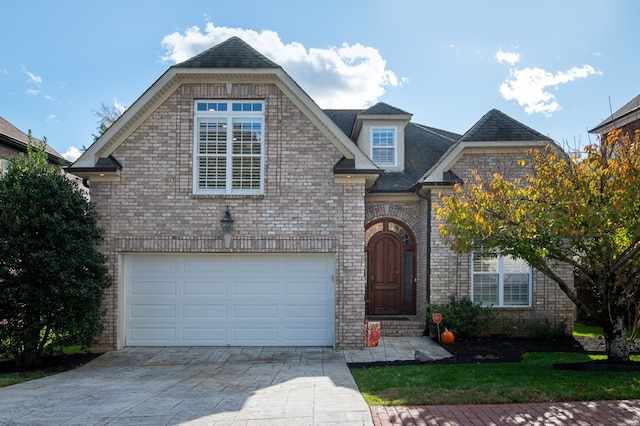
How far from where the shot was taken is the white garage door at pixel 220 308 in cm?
1183

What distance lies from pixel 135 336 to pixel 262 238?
12.4ft

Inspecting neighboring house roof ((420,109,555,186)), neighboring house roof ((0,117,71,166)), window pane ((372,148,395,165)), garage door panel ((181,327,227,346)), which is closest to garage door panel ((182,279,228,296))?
garage door panel ((181,327,227,346))

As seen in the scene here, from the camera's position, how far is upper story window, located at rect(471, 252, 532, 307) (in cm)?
1337

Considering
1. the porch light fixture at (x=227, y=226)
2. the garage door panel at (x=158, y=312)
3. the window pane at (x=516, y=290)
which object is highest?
the porch light fixture at (x=227, y=226)

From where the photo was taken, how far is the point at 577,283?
52.0 ft

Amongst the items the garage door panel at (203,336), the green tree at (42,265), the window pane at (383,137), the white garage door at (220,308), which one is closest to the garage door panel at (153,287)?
the white garage door at (220,308)

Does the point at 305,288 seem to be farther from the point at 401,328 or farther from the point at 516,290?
the point at 516,290

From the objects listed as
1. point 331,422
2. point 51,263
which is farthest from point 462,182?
point 51,263

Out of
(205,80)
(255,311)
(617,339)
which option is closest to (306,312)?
(255,311)

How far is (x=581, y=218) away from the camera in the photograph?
7.64 metres

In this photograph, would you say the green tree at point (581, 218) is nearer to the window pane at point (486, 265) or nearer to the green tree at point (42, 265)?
the window pane at point (486, 265)

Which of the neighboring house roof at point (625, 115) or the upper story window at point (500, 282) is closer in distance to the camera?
the upper story window at point (500, 282)

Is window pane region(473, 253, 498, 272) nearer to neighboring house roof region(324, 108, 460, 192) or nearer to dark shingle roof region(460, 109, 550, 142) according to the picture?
neighboring house roof region(324, 108, 460, 192)

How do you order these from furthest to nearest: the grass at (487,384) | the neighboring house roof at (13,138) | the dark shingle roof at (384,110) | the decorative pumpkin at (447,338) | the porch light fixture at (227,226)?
the neighboring house roof at (13,138) → the dark shingle roof at (384,110) → the decorative pumpkin at (447,338) → the porch light fixture at (227,226) → the grass at (487,384)
